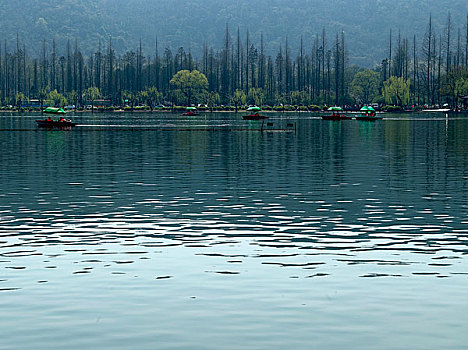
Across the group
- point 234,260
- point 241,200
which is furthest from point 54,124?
point 234,260

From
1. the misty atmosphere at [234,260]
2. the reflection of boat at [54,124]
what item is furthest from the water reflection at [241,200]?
the reflection of boat at [54,124]

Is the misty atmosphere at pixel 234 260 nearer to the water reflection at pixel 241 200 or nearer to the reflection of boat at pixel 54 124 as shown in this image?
the water reflection at pixel 241 200

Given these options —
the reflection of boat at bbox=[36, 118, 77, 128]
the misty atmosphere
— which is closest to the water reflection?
the misty atmosphere

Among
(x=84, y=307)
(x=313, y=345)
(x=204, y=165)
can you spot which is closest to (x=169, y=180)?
(x=204, y=165)

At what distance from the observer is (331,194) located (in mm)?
48281

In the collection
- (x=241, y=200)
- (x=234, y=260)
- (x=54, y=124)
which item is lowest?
(x=234, y=260)

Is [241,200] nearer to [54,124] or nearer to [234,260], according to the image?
[234,260]

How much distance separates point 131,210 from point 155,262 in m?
13.8

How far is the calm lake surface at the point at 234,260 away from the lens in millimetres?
19812

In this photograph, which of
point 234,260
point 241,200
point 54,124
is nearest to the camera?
point 234,260

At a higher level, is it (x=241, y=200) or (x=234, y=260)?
(x=241, y=200)

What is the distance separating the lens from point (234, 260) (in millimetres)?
28328

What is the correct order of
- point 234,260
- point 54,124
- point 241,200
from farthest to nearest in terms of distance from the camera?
1. point 54,124
2. point 241,200
3. point 234,260

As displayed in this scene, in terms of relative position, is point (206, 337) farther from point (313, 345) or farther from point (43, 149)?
point (43, 149)
